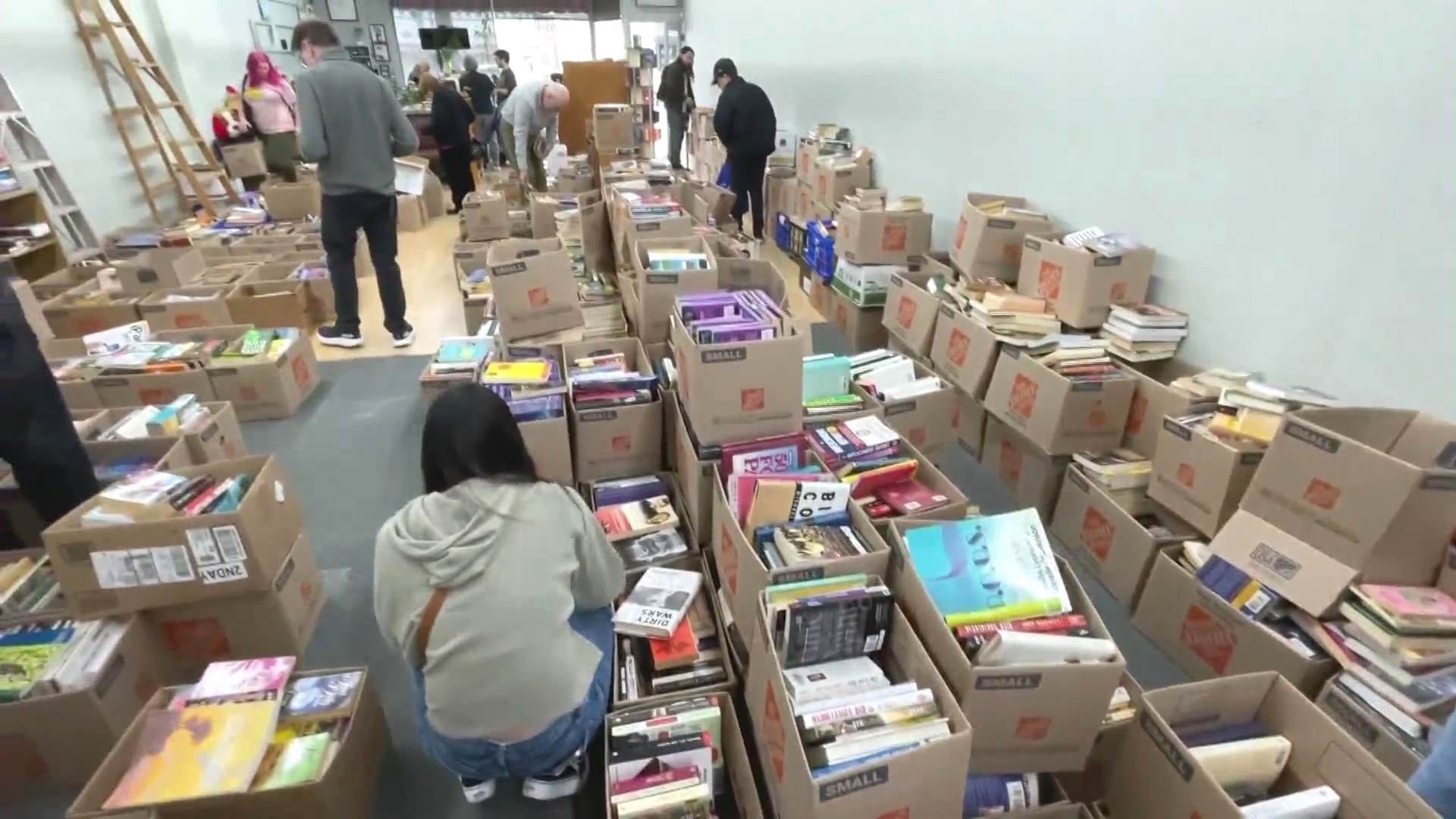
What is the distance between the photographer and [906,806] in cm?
120

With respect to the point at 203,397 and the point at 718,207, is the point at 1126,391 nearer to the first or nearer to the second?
the point at 718,207

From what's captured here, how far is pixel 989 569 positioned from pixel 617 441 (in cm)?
133

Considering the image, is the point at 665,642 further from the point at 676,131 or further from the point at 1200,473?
the point at 676,131

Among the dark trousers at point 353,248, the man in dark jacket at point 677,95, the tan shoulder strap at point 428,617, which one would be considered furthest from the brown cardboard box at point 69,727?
the man in dark jacket at point 677,95

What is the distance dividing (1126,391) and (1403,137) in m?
0.97

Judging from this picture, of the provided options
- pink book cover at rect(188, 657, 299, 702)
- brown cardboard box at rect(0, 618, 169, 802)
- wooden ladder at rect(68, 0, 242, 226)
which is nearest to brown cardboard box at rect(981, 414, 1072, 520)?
pink book cover at rect(188, 657, 299, 702)

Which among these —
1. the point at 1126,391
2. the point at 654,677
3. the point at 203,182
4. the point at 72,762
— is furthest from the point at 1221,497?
the point at 203,182

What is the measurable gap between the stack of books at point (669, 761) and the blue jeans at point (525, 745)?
80mm

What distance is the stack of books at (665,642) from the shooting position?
1759 millimetres

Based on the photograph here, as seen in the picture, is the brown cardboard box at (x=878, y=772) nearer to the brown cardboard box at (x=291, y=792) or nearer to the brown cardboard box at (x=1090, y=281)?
the brown cardboard box at (x=291, y=792)

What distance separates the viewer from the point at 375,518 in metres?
2.70

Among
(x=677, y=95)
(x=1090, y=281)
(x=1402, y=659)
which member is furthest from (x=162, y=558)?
(x=677, y=95)

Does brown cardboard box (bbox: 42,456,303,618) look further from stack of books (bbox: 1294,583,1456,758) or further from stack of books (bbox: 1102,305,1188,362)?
stack of books (bbox: 1102,305,1188,362)

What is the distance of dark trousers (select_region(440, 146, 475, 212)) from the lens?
21.8 ft
